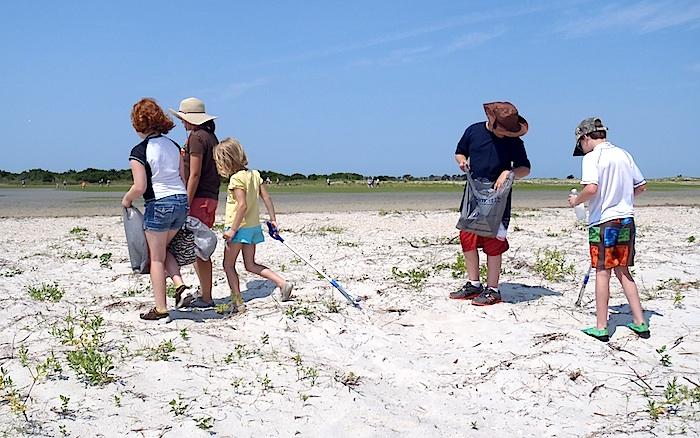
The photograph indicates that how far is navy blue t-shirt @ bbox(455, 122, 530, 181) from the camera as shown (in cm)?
610

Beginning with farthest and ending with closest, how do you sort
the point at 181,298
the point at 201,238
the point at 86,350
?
the point at 181,298 < the point at 201,238 < the point at 86,350

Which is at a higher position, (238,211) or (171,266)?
(238,211)

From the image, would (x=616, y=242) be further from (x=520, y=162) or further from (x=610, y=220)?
(x=520, y=162)

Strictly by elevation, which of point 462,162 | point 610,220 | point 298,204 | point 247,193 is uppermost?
point 462,162

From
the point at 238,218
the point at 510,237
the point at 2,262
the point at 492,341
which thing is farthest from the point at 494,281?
the point at 2,262

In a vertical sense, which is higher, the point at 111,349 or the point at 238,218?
the point at 238,218

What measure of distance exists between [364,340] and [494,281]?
1614mm

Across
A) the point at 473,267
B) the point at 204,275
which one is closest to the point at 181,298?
the point at 204,275

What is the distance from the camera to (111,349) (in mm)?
4766

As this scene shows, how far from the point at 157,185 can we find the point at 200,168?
673 mm

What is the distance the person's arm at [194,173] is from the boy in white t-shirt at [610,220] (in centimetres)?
333

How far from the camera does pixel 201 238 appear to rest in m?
6.00

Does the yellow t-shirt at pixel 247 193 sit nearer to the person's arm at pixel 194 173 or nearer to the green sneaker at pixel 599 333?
the person's arm at pixel 194 173

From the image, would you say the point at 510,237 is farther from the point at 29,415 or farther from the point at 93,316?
the point at 29,415
